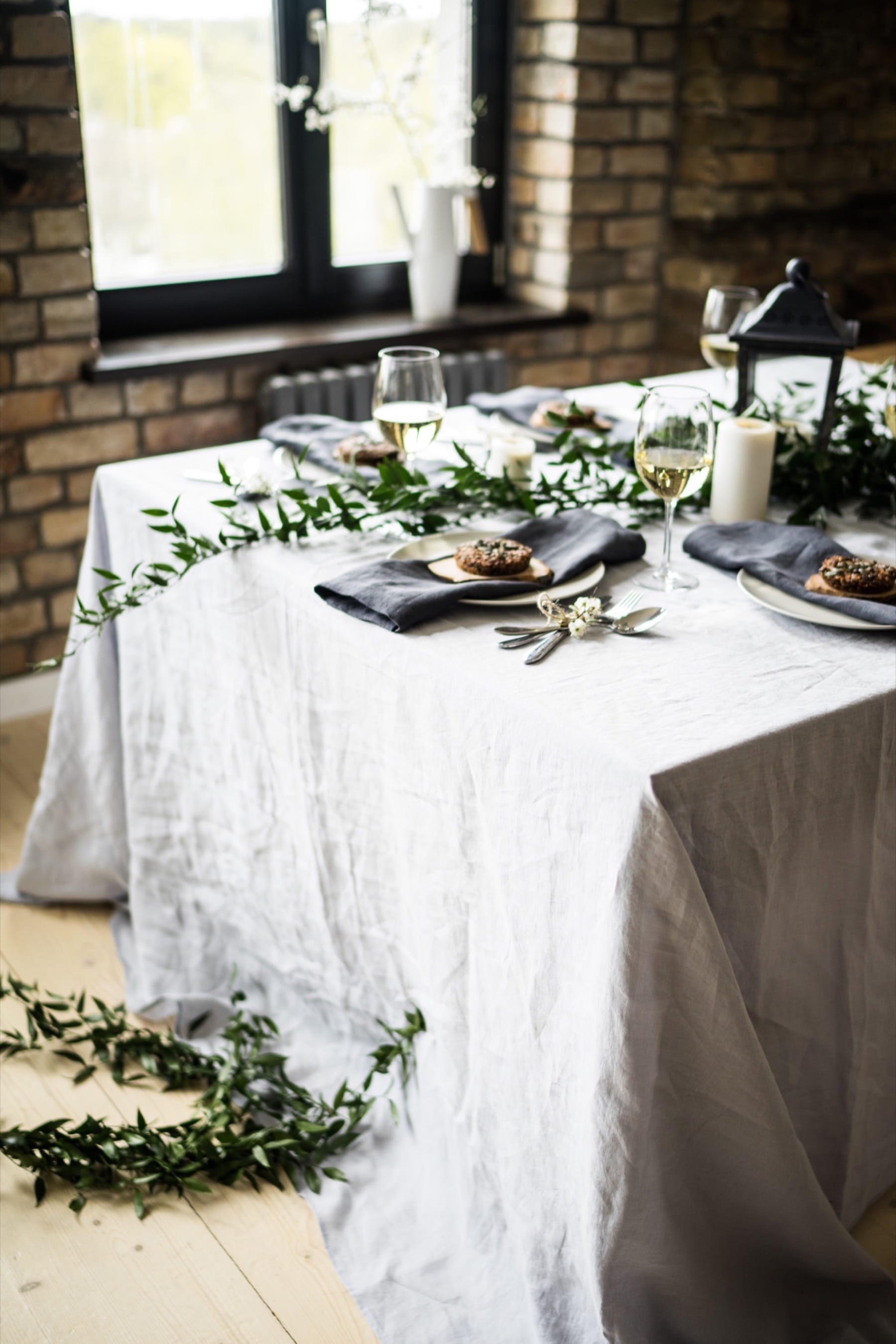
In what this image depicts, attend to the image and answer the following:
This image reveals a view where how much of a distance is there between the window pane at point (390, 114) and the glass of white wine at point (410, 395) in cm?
160

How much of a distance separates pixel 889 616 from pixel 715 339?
79cm

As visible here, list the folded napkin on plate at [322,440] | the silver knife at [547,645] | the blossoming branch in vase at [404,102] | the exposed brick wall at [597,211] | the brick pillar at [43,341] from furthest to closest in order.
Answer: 1. the blossoming branch in vase at [404,102]
2. the exposed brick wall at [597,211]
3. the brick pillar at [43,341]
4. the folded napkin on plate at [322,440]
5. the silver knife at [547,645]

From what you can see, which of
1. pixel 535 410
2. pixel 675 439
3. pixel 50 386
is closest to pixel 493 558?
pixel 675 439

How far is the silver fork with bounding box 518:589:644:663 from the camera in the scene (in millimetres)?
1273

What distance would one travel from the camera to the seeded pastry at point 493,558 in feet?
4.60

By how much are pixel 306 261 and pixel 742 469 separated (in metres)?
1.87

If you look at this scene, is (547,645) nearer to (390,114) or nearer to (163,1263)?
(163,1263)

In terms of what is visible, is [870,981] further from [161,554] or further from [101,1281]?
[161,554]

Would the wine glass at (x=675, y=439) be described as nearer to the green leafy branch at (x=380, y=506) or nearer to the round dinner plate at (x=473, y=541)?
the round dinner plate at (x=473, y=541)

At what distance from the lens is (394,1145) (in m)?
1.60

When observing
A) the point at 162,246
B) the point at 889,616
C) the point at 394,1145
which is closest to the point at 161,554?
the point at 394,1145

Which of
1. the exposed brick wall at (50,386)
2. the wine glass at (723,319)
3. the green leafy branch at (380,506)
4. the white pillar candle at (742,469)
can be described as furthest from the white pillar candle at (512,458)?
the exposed brick wall at (50,386)

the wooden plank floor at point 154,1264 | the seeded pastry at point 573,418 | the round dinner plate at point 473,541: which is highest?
the seeded pastry at point 573,418

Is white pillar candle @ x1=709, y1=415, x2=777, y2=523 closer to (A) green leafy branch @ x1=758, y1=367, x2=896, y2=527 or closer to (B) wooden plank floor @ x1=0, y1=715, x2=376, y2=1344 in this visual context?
(A) green leafy branch @ x1=758, y1=367, x2=896, y2=527
